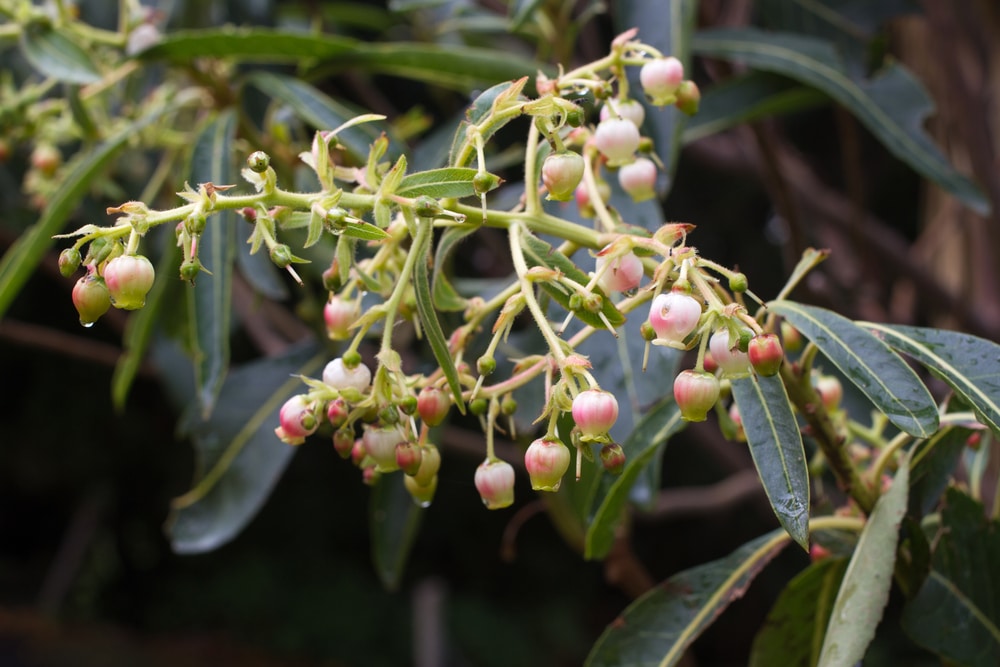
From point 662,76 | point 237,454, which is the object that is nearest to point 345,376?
point 662,76

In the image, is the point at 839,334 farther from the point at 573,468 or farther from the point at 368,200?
the point at 573,468

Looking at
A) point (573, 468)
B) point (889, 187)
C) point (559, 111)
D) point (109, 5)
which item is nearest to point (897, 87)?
→ point (573, 468)

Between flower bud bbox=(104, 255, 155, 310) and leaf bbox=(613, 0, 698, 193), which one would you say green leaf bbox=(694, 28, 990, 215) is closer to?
leaf bbox=(613, 0, 698, 193)

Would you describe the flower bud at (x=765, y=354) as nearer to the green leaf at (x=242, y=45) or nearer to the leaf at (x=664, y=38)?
the leaf at (x=664, y=38)

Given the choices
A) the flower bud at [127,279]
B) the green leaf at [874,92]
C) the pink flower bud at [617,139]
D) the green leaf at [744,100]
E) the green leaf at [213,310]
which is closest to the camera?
the flower bud at [127,279]

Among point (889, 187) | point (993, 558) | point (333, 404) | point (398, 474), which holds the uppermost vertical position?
point (333, 404)

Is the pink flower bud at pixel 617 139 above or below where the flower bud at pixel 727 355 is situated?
above

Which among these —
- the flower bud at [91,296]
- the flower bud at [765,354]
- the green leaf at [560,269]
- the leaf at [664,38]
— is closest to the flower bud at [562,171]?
the green leaf at [560,269]
